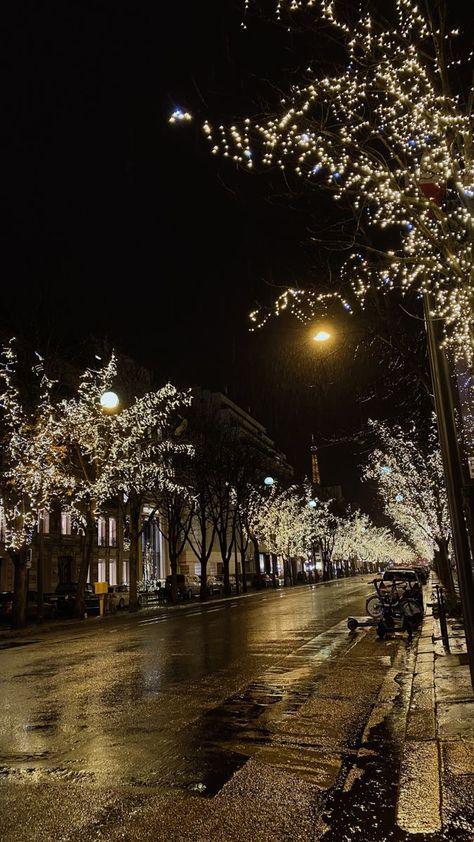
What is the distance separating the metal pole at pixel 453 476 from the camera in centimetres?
733

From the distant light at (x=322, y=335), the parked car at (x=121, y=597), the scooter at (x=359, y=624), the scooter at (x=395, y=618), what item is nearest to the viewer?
the distant light at (x=322, y=335)

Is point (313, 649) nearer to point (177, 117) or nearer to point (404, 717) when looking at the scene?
point (404, 717)

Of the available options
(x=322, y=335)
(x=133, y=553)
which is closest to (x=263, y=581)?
(x=133, y=553)

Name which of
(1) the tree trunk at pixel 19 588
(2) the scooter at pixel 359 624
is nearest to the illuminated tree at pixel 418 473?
(2) the scooter at pixel 359 624

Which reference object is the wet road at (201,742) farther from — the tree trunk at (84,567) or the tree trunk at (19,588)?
the tree trunk at (84,567)

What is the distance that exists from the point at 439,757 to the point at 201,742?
8.68 ft

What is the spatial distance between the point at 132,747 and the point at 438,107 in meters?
8.75

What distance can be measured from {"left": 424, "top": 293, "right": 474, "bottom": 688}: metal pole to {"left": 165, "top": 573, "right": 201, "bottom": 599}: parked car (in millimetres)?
40248

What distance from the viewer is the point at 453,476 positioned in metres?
7.63

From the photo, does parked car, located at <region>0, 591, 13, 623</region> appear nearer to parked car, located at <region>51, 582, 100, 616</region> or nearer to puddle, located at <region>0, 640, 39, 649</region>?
parked car, located at <region>51, 582, 100, 616</region>

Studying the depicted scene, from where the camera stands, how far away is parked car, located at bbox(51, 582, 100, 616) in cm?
3409

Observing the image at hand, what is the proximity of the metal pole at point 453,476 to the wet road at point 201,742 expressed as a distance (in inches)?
70.5

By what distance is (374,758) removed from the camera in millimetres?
6801

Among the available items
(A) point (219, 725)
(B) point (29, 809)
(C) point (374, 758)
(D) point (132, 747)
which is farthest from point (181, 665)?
(B) point (29, 809)
